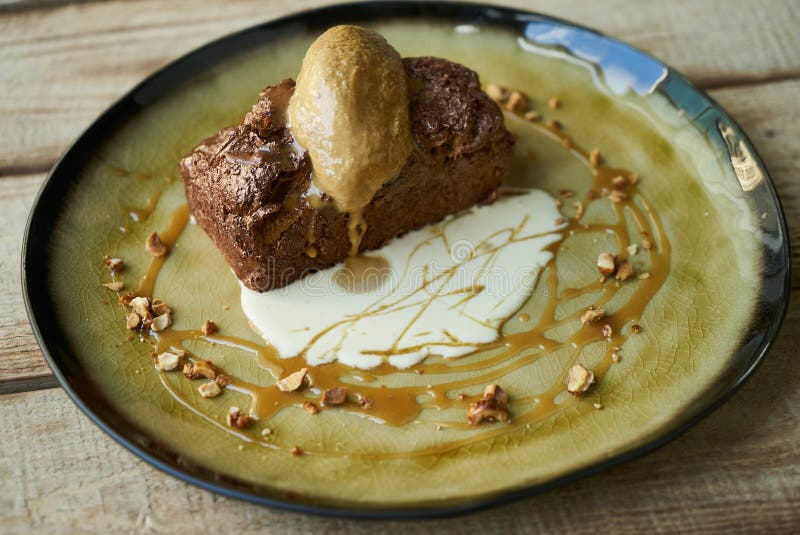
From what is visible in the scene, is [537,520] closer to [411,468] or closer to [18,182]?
[411,468]

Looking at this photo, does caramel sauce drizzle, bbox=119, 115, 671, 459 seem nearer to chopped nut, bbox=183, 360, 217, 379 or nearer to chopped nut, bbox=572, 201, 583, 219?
chopped nut, bbox=183, 360, 217, 379

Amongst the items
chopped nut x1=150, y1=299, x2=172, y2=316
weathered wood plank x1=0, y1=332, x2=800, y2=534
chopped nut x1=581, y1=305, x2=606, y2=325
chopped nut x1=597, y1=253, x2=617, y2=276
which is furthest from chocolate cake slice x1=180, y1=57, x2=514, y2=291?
weathered wood plank x1=0, y1=332, x2=800, y2=534

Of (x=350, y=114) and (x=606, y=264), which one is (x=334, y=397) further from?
(x=606, y=264)

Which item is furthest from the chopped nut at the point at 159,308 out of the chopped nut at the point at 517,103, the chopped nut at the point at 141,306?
the chopped nut at the point at 517,103

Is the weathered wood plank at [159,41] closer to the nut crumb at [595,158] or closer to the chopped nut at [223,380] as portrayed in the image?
the nut crumb at [595,158]

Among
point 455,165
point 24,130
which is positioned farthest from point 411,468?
point 24,130

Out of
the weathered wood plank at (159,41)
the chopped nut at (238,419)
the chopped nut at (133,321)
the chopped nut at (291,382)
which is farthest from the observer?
the weathered wood plank at (159,41)

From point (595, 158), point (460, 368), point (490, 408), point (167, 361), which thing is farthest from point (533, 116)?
point (167, 361)
